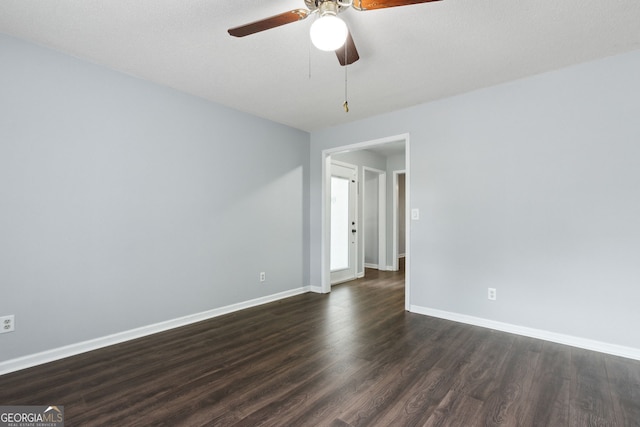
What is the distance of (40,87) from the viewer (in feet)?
8.23

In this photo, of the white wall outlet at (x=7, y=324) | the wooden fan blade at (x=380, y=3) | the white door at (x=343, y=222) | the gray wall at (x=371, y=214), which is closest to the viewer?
the wooden fan blade at (x=380, y=3)

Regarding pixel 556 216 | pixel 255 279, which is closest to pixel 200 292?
pixel 255 279

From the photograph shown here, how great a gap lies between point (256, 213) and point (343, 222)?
2023mm

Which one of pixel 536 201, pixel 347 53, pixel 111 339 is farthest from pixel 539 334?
pixel 111 339

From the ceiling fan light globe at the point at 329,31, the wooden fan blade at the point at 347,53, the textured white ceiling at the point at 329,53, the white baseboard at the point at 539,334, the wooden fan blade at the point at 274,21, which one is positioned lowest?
the white baseboard at the point at 539,334

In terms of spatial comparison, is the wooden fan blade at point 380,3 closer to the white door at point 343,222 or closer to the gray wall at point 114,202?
the gray wall at point 114,202

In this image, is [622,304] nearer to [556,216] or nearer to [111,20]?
[556,216]

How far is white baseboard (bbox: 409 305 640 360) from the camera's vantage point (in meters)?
2.61

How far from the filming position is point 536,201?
3012 mm

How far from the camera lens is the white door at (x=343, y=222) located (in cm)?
556

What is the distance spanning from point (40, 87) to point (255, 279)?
2.86 m

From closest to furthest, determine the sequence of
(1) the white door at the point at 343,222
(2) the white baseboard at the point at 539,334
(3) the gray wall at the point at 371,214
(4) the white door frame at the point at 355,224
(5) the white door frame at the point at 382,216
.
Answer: (2) the white baseboard at the point at 539,334 < (1) the white door at the point at 343,222 < (4) the white door frame at the point at 355,224 < (5) the white door frame at the point at 382,216 < (3) the gray wall at the point at 371,214

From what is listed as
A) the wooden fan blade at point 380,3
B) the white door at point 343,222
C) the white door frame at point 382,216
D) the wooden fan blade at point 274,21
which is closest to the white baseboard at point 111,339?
the white door at point 343,222

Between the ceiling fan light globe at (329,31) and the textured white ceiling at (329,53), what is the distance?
510 millimetres
